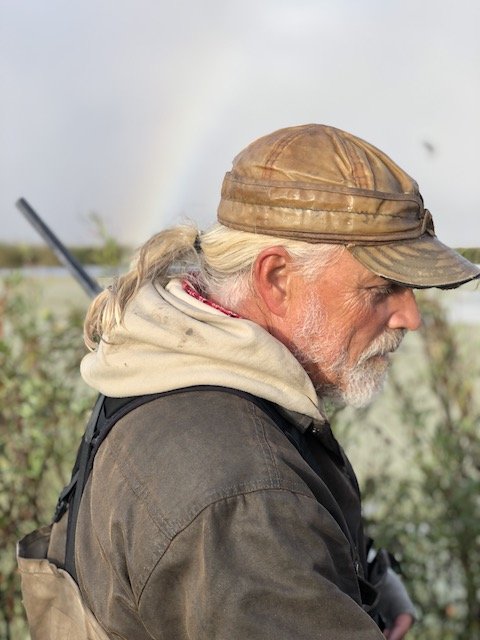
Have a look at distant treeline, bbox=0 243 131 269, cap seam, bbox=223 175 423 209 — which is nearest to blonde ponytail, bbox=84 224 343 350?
cap seam, bbox=223 175 423 209

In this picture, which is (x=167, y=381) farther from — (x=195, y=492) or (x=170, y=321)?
(x=195, y=492)

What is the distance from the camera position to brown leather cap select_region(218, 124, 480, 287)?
1.83 metres

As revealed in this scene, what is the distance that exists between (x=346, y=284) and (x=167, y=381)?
1.39 feet

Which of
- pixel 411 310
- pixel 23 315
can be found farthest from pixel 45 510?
pixel 411 310

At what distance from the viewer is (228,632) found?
4.83 ft

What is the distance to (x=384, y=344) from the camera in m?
2.02

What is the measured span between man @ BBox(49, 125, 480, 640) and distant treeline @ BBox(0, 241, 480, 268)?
1824 mm

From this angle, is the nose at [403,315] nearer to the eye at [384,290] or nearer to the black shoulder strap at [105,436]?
the eye at [384,290]

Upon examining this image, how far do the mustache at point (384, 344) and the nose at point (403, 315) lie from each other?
27 mm

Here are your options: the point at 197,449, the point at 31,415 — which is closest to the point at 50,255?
the point at 31,415

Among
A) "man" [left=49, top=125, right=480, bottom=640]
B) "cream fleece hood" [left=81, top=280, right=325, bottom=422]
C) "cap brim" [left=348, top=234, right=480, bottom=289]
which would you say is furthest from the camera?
"cap brim" [left=348, top=234, right=480, bottom=289]

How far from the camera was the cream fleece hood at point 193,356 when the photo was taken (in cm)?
171

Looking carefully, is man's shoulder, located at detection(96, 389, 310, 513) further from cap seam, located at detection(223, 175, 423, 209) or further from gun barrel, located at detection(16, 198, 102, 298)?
gun barrel, located at detection(16, 198, 102, 298)

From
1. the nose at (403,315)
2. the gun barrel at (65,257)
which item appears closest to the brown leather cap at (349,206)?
the nose at (403,315)
